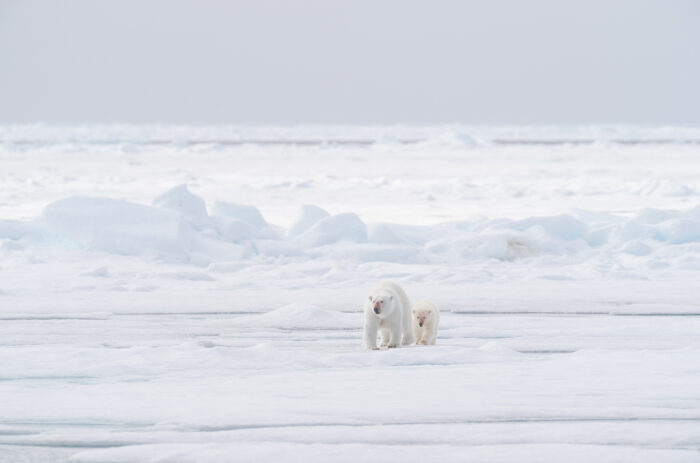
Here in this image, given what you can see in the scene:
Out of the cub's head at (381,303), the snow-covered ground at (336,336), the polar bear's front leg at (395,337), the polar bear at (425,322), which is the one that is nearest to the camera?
the snow-covered ground at (336,336)

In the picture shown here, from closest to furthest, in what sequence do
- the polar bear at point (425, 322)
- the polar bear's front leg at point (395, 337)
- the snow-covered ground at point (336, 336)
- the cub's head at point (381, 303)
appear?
the snow-covered ground at point (336, 336)
the cub's head at point (381, 303)
the polar bear's front leg at point (395, 337)
the polar bear at point (425, 322)

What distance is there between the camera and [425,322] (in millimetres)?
4883

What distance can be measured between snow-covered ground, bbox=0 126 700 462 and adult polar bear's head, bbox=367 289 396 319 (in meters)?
0.20

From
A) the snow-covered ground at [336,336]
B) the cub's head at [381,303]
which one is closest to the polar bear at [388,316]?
the cub's head at [381,303]

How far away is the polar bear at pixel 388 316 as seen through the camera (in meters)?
4.61

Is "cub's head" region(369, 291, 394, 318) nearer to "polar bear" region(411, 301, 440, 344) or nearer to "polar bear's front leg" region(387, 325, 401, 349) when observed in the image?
"polar bear's front leg" region(387, 325, 401, 349)

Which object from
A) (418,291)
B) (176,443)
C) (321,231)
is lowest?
(176,443)

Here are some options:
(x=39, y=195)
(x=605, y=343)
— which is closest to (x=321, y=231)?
(x=605, y=343)

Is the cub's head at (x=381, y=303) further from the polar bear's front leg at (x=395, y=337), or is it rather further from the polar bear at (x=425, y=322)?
the polar bear at (x=425, y=322)

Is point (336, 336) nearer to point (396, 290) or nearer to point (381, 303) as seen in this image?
point (396, 290)

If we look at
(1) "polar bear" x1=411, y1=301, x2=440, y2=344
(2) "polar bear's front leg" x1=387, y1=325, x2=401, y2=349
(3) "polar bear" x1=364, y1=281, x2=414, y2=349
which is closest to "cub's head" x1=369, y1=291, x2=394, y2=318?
(3) "polar bear" x1=364, y1=281, x2=414, y2=349

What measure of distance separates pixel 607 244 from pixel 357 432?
6322 millimetres

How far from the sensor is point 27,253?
8.40 m

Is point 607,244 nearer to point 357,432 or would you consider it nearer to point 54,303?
point 54,303
